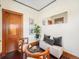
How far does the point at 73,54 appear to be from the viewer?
2.74 meters

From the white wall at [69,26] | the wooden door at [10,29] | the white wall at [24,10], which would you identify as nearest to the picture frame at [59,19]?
the white wall at [69,26]

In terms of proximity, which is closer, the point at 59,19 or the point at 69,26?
the point at 69,26

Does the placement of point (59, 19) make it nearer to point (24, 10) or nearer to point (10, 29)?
point (24, 10)

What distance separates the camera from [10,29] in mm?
3447

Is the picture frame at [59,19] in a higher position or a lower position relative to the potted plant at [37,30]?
higher

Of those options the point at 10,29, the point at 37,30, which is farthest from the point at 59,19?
the point at 10,29

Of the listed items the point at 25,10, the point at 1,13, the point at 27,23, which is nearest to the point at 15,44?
the point at 27,23

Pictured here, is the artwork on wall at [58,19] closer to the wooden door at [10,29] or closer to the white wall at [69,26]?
the white wall at [69,26]

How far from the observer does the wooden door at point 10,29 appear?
320 centimetres

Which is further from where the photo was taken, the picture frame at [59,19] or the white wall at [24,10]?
the white wall at [24,10]

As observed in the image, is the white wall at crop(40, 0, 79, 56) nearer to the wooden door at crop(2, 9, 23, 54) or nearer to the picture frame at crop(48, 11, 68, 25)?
the picture frame at crop(48, 11, 68, 25)

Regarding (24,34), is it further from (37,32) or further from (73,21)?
(73,21)

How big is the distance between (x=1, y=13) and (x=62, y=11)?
275cm

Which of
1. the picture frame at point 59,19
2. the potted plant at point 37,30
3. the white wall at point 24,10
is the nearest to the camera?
the picture frame at point 59,19
